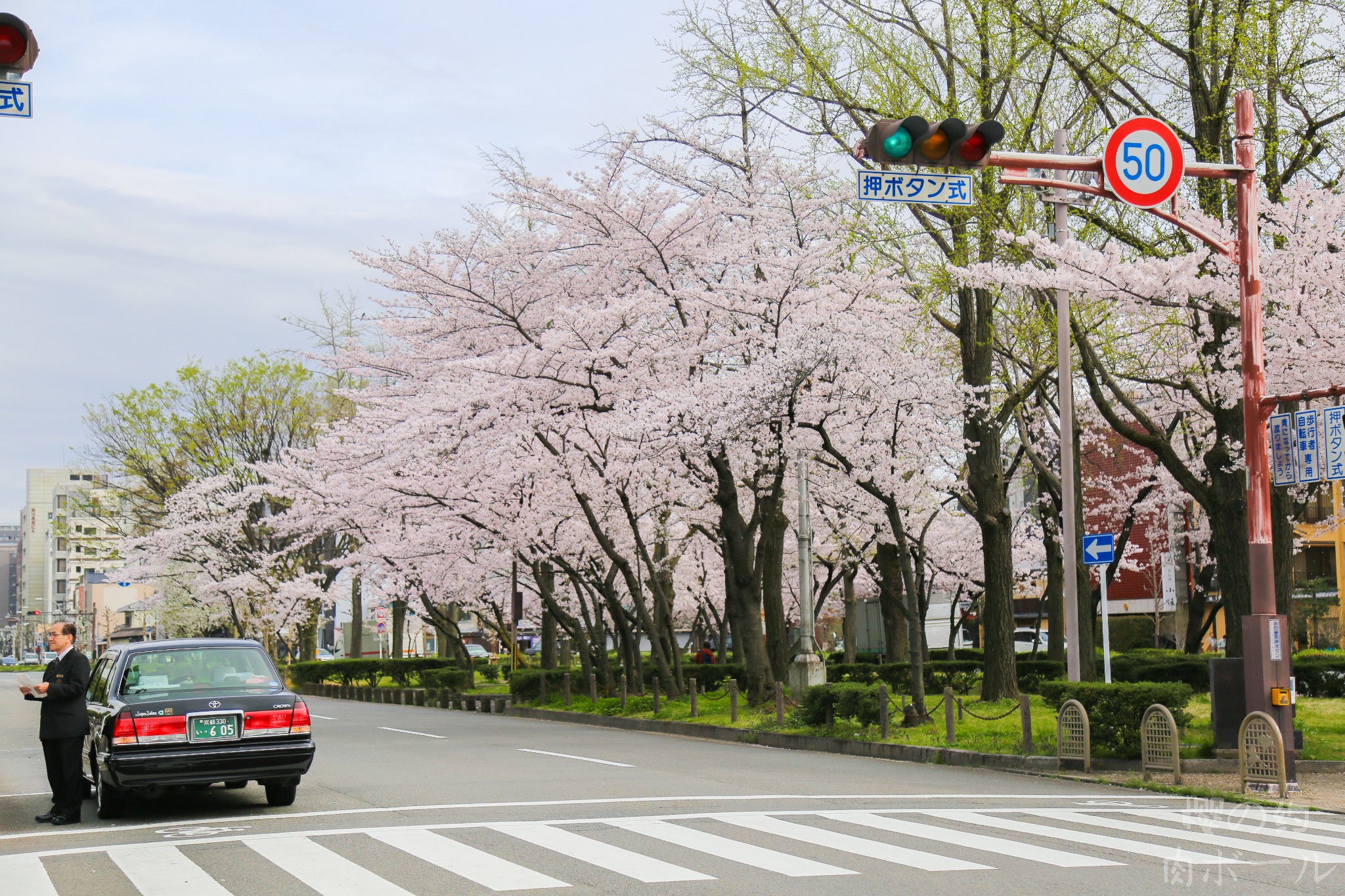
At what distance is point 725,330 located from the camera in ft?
75.6

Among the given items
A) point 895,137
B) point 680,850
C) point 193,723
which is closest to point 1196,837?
point 680,850

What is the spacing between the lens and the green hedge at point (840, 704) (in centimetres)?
1838

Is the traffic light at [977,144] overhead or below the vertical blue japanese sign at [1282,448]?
overhead

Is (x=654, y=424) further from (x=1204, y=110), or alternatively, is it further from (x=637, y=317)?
(x=1204, y=110)

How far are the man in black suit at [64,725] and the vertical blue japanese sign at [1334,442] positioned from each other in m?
11.8

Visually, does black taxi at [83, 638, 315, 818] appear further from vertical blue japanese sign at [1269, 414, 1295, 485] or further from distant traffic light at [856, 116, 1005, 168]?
vertical blue japanese sign at [1269, 414, 1295, 485]

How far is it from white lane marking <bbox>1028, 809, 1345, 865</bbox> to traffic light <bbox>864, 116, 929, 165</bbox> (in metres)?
5.60

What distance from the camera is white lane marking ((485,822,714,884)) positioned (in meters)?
7.74

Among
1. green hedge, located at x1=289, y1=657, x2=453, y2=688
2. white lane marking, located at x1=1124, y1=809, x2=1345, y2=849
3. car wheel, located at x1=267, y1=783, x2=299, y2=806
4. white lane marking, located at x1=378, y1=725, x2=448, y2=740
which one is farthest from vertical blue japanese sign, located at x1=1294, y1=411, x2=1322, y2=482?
green hedge, located at x1=289, y1=657, x2=453, y2=688

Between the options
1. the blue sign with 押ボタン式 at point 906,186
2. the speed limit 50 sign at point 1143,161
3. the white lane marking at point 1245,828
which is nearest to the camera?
the white lane marking at point 1245,828

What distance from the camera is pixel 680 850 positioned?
8680 millimetres

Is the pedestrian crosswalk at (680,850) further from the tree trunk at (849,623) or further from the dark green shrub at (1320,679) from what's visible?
the tree trunk at (849,623)

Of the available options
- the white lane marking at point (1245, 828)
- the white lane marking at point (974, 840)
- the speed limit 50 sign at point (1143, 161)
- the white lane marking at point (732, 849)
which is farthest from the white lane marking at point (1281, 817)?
the speed limit 50 sign at point (1143, 161)

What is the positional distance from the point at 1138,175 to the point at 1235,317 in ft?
15.7
